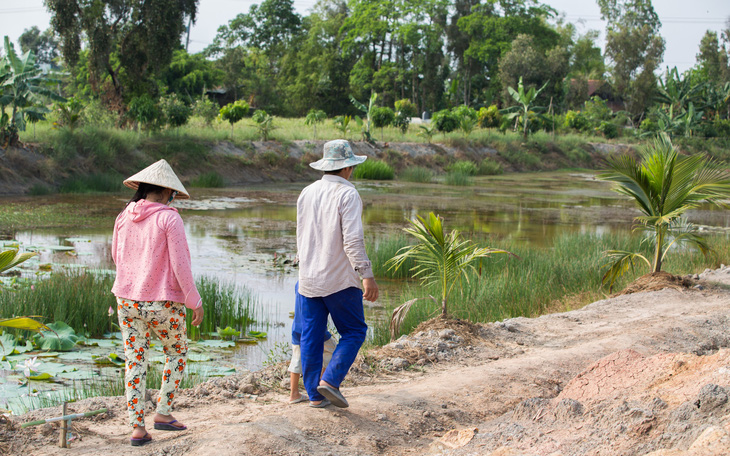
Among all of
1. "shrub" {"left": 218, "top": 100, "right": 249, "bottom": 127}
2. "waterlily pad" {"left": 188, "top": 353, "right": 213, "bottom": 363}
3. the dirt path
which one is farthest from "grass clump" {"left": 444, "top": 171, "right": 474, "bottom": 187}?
"waterlily pad" {"left": 188, "top": 353, "right": 213, "bottom": 363}

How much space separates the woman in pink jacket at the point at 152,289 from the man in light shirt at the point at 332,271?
0.74 meters

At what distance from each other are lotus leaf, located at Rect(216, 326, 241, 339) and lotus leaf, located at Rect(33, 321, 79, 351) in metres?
1.35

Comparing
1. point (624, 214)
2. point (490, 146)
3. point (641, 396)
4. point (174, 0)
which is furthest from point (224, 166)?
point (641, 396)

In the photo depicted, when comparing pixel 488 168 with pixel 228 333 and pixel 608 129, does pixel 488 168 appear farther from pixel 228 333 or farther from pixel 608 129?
pixel 228 333

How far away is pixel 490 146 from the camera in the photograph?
127ft

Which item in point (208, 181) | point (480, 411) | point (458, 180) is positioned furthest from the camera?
point (458, 180)

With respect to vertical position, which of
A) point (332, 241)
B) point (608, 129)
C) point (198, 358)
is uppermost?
point (608, 129)

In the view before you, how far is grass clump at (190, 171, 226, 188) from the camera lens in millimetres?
23334

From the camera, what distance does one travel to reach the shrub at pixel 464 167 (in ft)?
107

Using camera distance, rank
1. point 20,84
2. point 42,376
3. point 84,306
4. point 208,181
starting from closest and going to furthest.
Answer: point 42,376 < point 84,306 < point 20,84 < point 208,181

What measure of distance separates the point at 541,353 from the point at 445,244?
134 centimetres

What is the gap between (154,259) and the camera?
3.59m

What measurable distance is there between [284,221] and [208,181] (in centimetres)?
821

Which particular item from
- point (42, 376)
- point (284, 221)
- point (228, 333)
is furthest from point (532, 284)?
point (284, 221)
